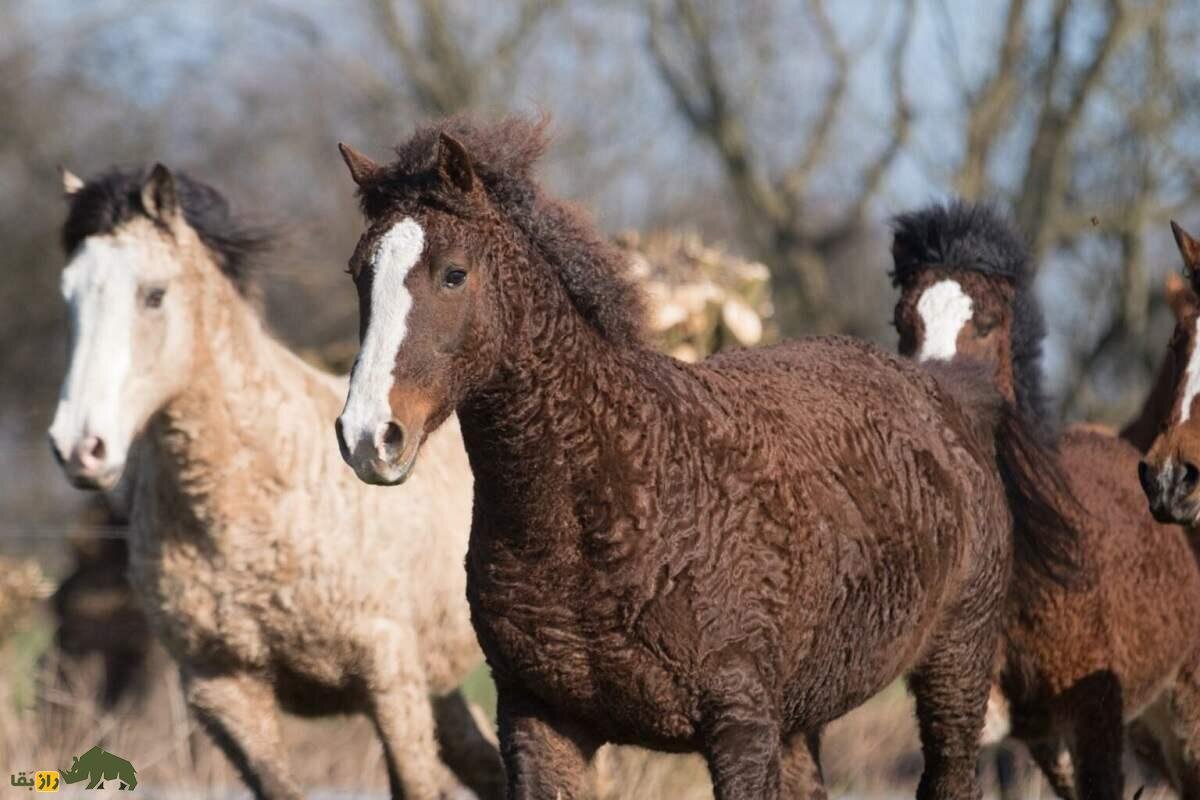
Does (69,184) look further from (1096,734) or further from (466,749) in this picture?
(1096,734)

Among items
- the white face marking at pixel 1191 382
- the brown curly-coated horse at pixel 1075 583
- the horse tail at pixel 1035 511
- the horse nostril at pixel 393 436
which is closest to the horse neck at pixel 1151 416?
the brown curly-coated horse at pixel 1075 583

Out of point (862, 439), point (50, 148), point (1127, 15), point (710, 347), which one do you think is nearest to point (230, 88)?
point (50, 148)

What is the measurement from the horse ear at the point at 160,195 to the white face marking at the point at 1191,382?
3.15 meters

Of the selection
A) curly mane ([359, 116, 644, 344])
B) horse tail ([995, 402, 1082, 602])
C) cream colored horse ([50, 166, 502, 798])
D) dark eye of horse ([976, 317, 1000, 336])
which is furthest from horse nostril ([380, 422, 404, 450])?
dark eye of horse ([976, 317, 1000, 336])

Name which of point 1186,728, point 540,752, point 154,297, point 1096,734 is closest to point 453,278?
point 540,752

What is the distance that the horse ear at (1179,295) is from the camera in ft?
17.6

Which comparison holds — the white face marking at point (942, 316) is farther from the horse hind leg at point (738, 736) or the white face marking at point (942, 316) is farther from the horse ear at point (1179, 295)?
the horse hind leg at point (738, 736)

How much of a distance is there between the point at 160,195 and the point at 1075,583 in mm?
3153

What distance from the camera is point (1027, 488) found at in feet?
18.7

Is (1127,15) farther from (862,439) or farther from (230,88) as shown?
(230,88)

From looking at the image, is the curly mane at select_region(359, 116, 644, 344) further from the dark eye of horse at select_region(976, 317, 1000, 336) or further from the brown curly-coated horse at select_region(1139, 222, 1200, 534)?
the dark eye of horse at select_region(976, 317, 1000, 336)

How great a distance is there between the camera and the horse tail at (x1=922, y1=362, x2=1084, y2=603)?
5711 millimetres

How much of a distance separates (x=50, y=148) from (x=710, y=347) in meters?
16.9

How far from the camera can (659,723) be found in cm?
401
